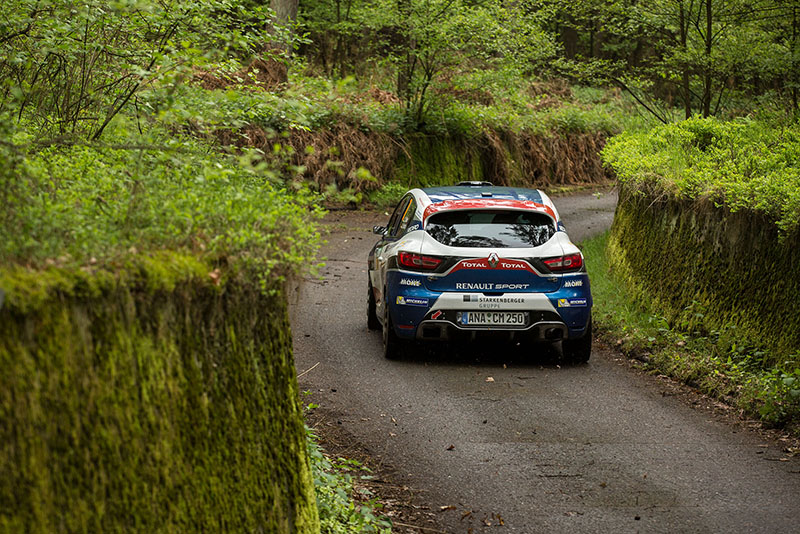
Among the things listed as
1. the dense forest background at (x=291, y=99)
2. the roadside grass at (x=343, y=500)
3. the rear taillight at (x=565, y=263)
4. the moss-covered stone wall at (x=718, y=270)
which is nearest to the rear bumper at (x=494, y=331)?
the rear taillight at (x=565, y=263)

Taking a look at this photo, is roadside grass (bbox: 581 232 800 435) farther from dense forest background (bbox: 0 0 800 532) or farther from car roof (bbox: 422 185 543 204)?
car roof (bbox: 422 185 543 204)

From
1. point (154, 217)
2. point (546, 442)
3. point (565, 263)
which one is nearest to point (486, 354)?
point (565, 263)

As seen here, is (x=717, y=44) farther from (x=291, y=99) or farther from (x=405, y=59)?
(x=291, y=99)

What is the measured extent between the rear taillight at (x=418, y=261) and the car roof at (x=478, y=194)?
76 centimetres

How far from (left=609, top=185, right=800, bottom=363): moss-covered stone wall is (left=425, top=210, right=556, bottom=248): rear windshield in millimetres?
2047

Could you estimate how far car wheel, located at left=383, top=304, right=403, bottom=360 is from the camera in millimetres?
10555

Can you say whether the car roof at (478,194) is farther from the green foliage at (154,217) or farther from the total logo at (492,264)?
the green foliage at (154,217)

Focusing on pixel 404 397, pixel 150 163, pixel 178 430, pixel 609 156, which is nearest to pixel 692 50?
pixel 609 156

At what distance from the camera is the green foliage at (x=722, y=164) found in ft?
32.6

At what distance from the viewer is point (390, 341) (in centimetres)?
1062

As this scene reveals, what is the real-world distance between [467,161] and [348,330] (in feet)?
52.3

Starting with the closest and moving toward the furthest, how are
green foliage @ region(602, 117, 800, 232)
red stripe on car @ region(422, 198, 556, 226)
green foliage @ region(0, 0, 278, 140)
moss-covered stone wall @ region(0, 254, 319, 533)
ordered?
moss-covered stone wall @ region(0, 254, 319, 533)
green foliage @ region(0, 0, 278, 140)
green foliage @ region(602, 117, 800, 232)
red stripe on car @ region(422, 198, 556, 226)

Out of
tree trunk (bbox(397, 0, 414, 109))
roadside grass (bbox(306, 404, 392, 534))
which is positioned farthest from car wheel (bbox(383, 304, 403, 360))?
tree trunk (bbox(397, 0, 414, 109))

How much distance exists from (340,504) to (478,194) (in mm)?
5796
